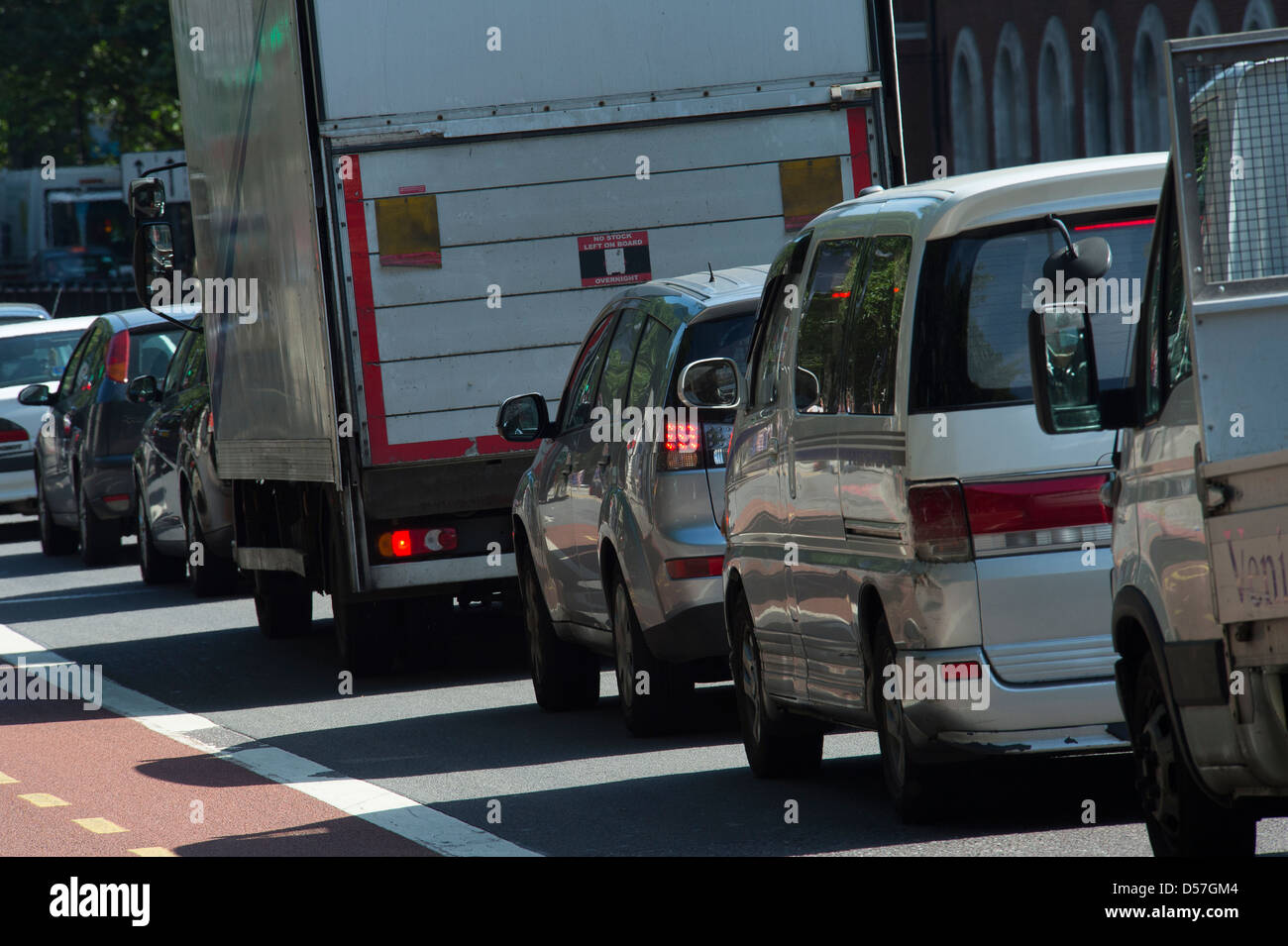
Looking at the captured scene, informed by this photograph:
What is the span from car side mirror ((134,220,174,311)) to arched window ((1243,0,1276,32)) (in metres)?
17.7

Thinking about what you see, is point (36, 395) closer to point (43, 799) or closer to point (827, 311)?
point (43, 799)

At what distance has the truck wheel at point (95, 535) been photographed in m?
21.6

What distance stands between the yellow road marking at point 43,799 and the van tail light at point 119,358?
10.9 meters

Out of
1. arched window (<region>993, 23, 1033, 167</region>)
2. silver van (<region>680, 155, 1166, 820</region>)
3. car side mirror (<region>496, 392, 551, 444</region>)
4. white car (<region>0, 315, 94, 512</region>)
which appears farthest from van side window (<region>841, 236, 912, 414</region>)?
arched window (<region>993, 23, 1033, 167</region>)

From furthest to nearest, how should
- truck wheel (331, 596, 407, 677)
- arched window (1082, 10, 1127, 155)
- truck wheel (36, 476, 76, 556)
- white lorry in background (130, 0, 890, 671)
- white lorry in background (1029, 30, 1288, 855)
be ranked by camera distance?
arched window (1082, 10, 1127, 155) → truck wheel (36, 476, 76, 556) → truck wheel (331, 596, 407, 677) → white lorry in background (130, 0, 890, 671) → white lorry in background (1029, 30, 1288, 855)

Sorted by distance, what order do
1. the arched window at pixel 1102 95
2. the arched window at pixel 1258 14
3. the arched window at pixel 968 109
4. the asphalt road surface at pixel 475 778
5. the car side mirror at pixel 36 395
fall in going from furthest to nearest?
the arched window at pixel 968 109
the arched window at pixel 1102 95
the arched window at pixel 1258 14
the car side mirror at pixel 36 395
the asphalt road surface at pixel 475 778

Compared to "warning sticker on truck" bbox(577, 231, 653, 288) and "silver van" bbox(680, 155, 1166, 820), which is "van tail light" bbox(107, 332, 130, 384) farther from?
"silver van" bbox(680, 155, 1166, 820)

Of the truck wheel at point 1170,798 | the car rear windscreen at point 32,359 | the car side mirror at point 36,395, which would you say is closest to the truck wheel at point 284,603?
the car side mirror at point 36,395

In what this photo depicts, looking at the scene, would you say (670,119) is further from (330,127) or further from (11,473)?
(11,473)

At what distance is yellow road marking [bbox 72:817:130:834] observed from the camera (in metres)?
8.94

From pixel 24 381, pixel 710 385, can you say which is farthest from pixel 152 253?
pixel 24 381

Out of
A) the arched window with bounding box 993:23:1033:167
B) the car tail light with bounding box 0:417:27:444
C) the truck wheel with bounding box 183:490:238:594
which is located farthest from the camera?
the arched window with bounding box 993:23:1033:167

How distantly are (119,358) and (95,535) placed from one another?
6.28ft

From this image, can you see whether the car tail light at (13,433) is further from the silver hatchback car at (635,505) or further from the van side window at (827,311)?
the van side window at (827,311)
